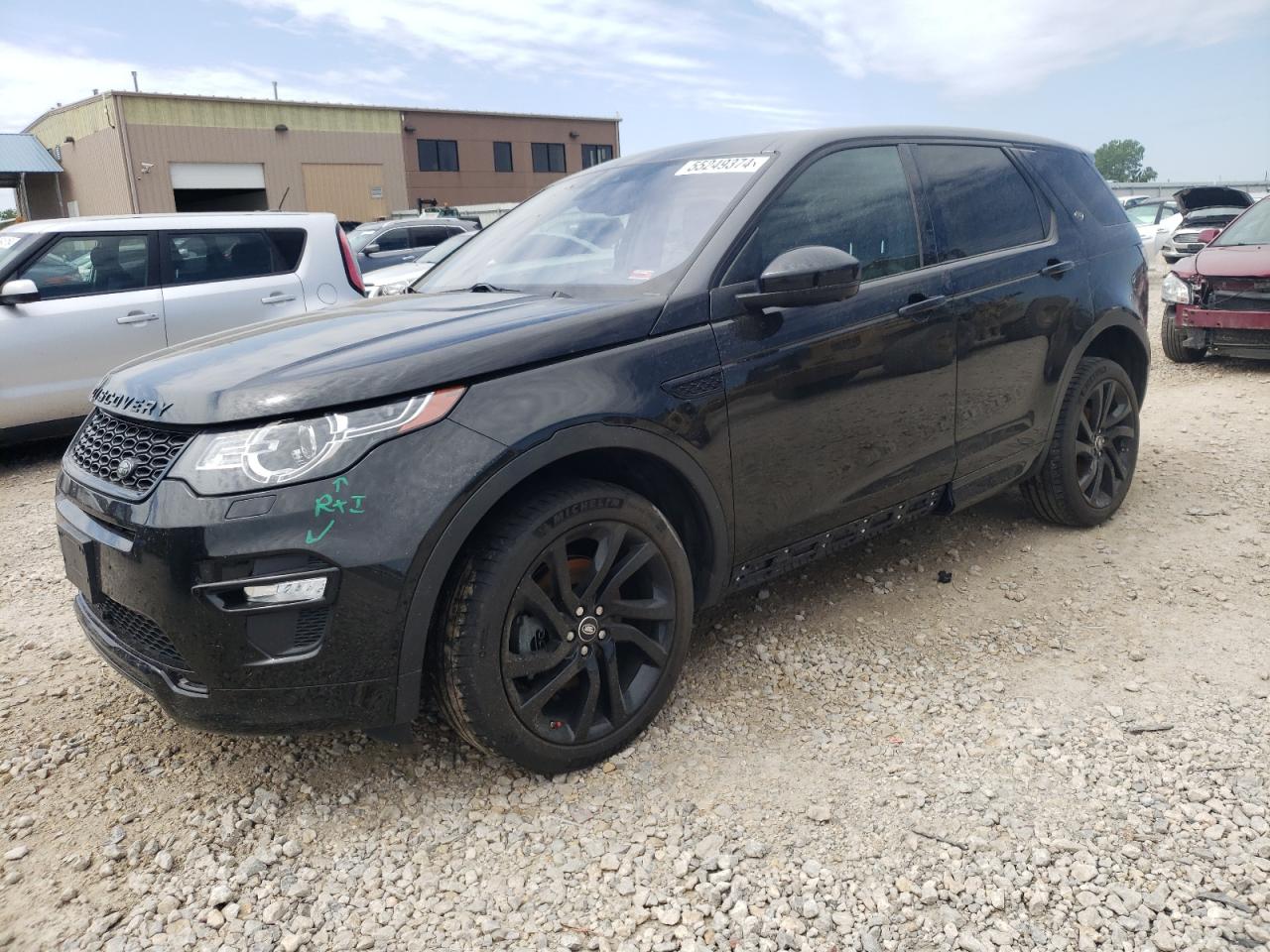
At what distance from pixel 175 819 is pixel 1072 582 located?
340 centimetres

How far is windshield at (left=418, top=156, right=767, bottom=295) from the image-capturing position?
2979mm

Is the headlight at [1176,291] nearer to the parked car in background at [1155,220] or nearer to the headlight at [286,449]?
the headlight at [286,449]

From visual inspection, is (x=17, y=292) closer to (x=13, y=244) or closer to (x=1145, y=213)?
A: (x=13, y=244)

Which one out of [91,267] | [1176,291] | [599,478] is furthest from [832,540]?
[1176,291]

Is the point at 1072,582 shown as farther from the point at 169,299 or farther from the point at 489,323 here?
the point at 169,299

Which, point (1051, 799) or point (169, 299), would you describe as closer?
point (1051, 799)

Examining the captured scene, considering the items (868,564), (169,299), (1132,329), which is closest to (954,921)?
(868,564)

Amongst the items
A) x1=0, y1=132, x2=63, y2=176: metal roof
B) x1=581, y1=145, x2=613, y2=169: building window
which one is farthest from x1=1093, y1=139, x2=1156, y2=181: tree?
x1=0, y1=132, x2=63, y2=176: metal roof

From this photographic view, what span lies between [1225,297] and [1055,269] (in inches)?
208

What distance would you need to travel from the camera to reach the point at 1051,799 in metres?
2.51

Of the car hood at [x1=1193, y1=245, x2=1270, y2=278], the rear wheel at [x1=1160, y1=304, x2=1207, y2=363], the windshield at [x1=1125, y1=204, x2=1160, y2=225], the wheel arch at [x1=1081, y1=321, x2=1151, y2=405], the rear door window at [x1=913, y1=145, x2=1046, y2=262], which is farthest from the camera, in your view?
the windshield at [x1=1125, y1=204, x2=1160, y2=225]

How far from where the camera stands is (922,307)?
11.0ft

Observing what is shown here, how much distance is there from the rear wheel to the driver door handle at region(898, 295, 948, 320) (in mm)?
6311

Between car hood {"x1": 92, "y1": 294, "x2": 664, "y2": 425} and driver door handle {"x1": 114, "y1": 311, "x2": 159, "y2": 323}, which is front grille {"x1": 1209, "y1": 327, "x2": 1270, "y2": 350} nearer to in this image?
car hood {"x1": 92, "y1": 294, "x2": 664, "y2": 425}
